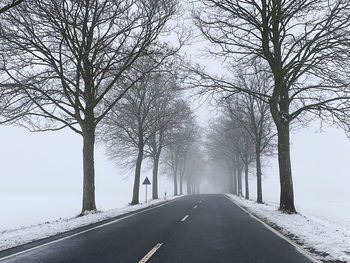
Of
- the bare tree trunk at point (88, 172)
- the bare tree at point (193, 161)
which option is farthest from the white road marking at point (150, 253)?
the bare tree at point (193, 161)

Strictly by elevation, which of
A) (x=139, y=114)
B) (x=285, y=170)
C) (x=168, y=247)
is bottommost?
(x=168, y=247)

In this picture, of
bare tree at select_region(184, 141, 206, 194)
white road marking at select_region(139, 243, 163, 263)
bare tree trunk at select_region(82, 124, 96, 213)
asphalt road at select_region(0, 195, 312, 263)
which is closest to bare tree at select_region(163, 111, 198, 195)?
bare tree at select_region(184, 141, 206, 194)

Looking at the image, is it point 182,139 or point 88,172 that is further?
point 182,139

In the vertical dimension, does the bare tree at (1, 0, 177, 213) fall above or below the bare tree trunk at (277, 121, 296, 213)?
above

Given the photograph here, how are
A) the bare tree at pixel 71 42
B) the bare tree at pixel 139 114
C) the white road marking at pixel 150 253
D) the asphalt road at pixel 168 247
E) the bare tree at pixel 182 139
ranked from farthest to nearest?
the bare tree at pixel 182 139, the bare tree at pixel 139 114, the bare tree at pixel 71 42, the asphalt road at pixel 168 247, the white road marking at pixel 150 253

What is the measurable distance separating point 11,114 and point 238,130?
78.7ft

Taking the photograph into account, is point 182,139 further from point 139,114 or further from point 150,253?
point 150,253

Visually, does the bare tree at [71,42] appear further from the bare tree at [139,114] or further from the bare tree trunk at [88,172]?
the bare tree at [139,114]

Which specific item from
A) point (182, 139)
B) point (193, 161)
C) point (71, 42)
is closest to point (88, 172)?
point (71, 42)

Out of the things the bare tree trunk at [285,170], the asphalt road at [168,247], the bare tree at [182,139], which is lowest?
the asphalt road at [168,247]

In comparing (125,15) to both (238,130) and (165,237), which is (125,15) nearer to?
(165,237)

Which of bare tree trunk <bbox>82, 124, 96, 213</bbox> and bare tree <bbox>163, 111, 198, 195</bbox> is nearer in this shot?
bare tree trunk <bbox>82, 124, 96, 213</bbox>

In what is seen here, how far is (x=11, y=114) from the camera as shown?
1550 centimetres

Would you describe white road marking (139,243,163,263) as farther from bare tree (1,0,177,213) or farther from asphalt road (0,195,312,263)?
bare tree (1,0,177,213)
